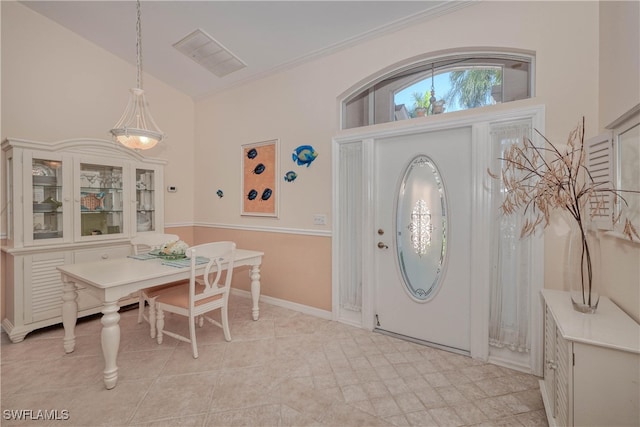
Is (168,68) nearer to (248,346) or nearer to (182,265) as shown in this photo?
(182,265)

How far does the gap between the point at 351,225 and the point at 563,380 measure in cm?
196

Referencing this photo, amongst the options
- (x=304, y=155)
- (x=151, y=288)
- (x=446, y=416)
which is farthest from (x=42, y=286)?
(x=446, y=416)

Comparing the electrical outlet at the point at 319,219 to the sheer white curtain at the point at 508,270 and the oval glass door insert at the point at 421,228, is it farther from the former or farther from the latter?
the sheer white curtain at the point at 508,270

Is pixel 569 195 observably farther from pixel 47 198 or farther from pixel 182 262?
pixel 47 198

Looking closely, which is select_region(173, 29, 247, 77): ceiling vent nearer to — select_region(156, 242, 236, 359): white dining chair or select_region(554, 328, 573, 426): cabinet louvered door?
select_region(156, 242, 236, 359): white dining chair

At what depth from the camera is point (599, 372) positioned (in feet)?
3.98

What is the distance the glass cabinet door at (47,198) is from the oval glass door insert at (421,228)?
3.50 m

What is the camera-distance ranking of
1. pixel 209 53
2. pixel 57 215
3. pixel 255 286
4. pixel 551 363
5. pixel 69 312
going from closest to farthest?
pixel 551 363 → pixel 69 312 → pixel 57 215 → pixel 255 286 → pixel 209 53

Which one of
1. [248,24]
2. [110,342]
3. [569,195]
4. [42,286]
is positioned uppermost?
[248,24]

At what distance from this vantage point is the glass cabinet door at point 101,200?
3.13 meters

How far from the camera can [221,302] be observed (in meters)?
2.56

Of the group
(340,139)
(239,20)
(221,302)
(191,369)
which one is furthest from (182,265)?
(239,20)

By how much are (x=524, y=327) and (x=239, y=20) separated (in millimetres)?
3730

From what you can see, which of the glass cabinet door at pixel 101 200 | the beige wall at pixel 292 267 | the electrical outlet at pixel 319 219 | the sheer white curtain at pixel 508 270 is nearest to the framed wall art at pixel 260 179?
the beige wall at pixel 292 267
